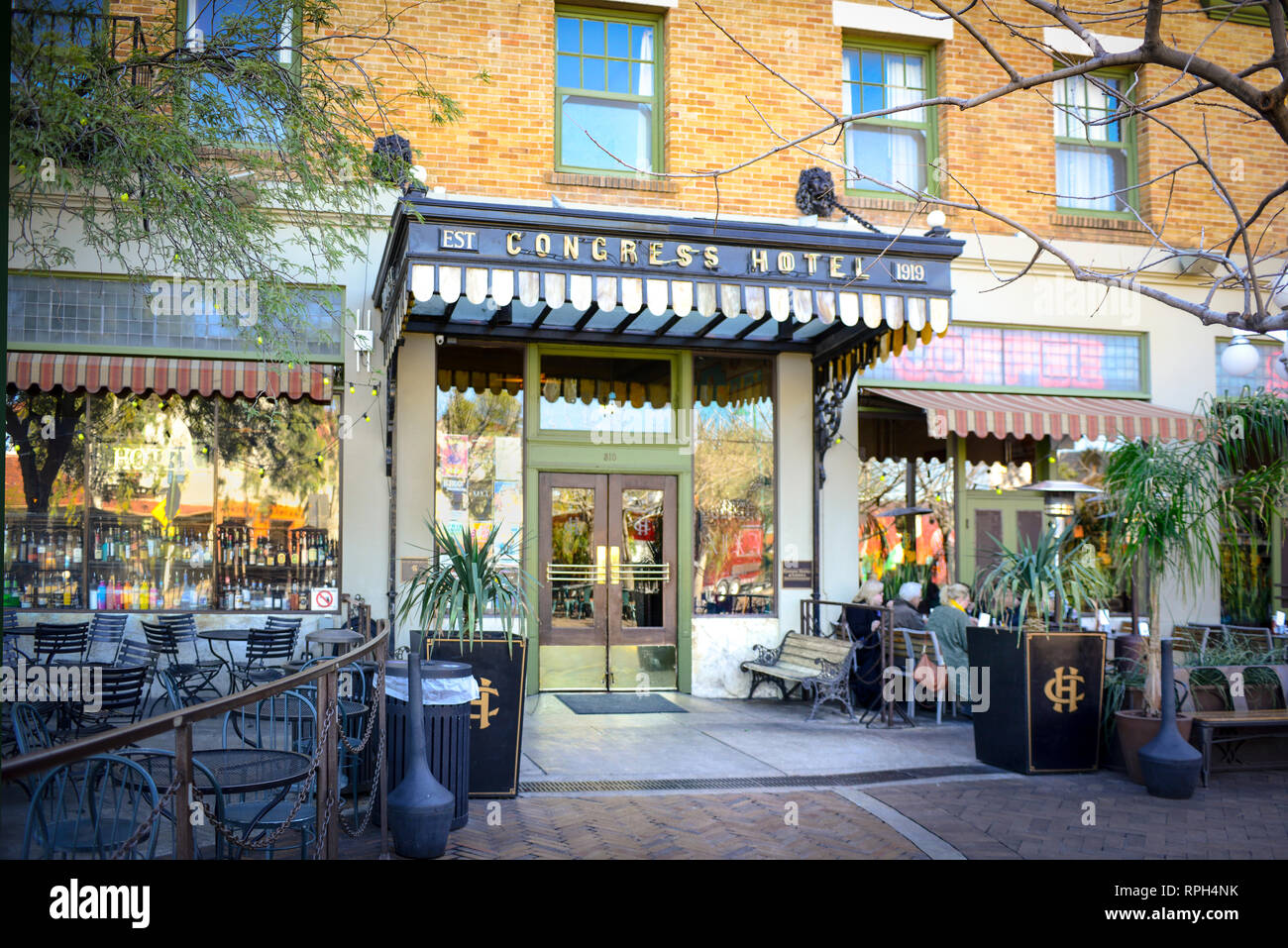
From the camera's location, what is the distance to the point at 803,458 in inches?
486

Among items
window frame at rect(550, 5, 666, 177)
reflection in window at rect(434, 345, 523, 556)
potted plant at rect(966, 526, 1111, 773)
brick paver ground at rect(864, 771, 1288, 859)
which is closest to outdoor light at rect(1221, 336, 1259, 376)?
potted plant at rect(966, 526, 1111, 773)

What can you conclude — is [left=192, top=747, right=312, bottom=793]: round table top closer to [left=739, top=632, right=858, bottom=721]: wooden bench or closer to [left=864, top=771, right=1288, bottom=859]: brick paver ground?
[left=864, top=771, right=1288, bottom=859]: brick paver ground

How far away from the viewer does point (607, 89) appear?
12.1 m

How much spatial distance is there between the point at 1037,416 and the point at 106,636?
1003cm

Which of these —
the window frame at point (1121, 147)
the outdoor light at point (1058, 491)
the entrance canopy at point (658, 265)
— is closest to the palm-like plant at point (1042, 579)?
the entrance canopy at point (658, 265)

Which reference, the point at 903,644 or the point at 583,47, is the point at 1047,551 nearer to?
the point at 903,644

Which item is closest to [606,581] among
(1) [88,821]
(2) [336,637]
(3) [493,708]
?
(2) [336,637]

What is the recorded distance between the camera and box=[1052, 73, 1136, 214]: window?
13.3 m

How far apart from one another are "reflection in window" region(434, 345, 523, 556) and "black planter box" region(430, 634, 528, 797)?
4.36 metres

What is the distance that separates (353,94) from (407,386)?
450cm

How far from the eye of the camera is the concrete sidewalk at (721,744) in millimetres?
8102

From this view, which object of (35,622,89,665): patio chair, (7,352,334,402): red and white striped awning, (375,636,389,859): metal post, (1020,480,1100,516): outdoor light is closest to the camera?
(375,636,389,859): metal post

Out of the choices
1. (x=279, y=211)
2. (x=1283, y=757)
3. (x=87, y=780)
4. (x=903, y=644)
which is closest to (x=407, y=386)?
(x=279, y=211)

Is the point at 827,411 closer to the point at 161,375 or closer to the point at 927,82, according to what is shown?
the point at 927,82
